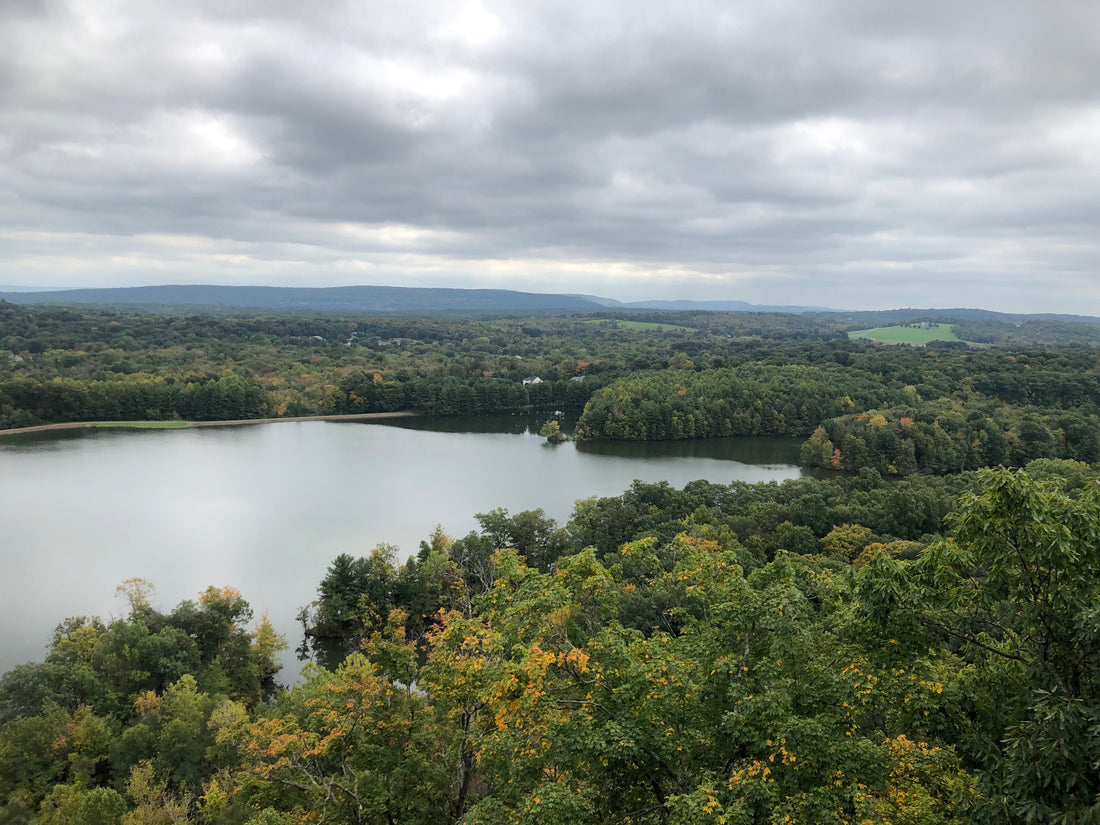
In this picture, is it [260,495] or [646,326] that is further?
[646,326]

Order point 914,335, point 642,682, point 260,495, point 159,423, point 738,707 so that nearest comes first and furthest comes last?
point 738,707
point 642,682
point 260,495
point 159,423
point 914,335

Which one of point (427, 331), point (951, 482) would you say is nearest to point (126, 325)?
point (427, 331)

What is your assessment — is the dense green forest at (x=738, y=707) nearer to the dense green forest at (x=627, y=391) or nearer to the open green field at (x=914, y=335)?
the dense green forest at (x=627, y=391)

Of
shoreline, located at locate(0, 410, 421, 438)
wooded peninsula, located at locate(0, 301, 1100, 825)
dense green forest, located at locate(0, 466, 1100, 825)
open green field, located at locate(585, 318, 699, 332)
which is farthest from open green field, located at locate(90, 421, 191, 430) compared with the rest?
open green field, located at locate(585, 318, 699, 332)

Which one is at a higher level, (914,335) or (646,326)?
(646,326)

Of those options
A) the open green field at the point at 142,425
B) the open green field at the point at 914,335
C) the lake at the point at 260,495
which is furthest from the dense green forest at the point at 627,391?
the open green field at the point at 914,335

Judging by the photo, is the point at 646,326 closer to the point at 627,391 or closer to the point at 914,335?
the point at 914,335

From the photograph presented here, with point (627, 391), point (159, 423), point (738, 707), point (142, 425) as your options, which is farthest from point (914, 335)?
point (738, 707)
